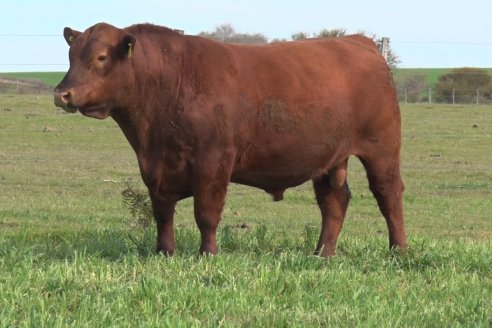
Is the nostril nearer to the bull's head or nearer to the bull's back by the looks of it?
the bull's head

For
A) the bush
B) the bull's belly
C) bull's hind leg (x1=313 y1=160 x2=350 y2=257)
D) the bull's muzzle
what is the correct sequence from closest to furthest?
the bull's muzzle → the bull's belly → bull's hind leg (x1=313 y1=160 x2=350 y2=257) → the bush

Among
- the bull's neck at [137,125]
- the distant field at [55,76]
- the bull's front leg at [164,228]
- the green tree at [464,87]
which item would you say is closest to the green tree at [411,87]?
the distant field at [55,76]

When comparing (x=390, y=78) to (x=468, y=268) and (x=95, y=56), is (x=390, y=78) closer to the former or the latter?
(x=468, y=268)

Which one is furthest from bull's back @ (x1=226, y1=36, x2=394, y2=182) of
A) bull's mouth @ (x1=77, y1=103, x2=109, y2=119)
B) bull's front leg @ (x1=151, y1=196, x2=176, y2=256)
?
bull's mouth @ (x1=77, y1=103, x2=109, y2=119)

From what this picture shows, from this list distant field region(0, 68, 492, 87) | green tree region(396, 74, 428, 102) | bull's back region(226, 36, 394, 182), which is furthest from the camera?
distant field region(0, 68, 492, 87)

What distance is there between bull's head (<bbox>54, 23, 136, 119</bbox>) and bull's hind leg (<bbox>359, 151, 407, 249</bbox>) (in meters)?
2.41

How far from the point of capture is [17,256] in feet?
21.7

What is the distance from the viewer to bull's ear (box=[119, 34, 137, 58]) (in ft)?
22.8

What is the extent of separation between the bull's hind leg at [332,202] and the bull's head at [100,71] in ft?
7.33

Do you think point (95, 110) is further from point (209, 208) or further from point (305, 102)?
point (305, 102)

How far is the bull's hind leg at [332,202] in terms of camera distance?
8258mm

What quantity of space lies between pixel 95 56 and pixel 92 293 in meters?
2.25

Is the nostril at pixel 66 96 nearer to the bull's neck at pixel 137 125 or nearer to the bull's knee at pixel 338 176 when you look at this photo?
the bull's neck at pixel 137 125

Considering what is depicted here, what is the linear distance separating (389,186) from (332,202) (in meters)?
0.55
